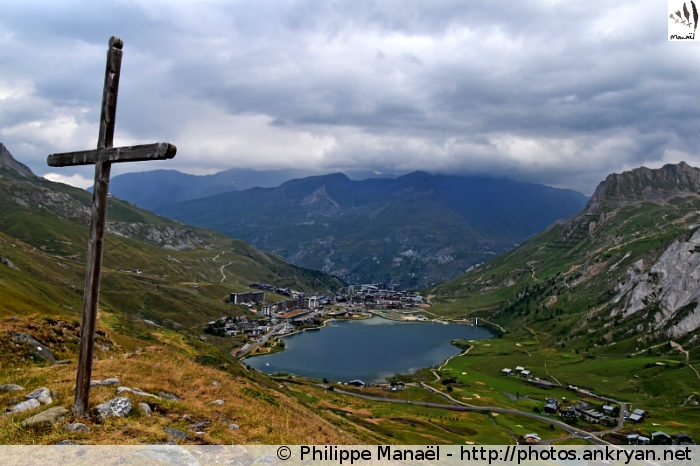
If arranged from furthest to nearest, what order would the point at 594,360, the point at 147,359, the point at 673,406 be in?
the point at 594,360 < the point at 673,406 < the point at 147,359

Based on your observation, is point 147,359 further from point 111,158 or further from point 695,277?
point 695,277

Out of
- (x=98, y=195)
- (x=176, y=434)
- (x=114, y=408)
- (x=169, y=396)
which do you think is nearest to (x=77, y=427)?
(x=114, y=408)

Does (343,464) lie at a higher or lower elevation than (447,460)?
higher

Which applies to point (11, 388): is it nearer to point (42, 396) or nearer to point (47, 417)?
point (42, 396)

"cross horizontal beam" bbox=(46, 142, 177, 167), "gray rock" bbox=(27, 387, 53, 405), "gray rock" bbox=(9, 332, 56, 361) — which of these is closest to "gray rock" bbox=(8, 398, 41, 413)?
"gray rock" bbox=(27, 387, 53, 405)

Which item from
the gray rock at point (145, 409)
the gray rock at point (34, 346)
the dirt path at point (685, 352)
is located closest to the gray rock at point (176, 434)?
the gray rock at point (145, 409)

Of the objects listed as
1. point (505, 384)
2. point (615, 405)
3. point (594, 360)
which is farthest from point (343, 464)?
point (594, 360)
